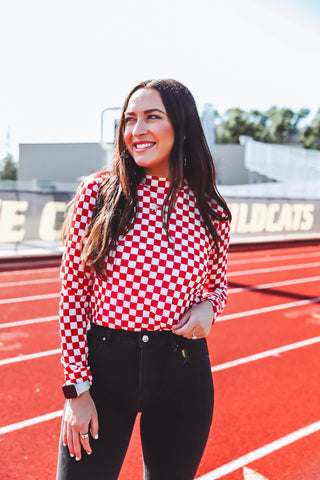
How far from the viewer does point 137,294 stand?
142 centimetres

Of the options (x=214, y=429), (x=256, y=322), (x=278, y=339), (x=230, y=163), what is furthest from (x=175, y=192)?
(x=230, y=163)

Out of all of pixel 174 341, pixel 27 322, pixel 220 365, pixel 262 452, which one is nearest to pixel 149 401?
pixel 174 341

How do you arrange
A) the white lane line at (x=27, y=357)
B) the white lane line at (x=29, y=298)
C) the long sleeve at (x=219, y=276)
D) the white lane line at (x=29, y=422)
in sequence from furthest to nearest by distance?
1. the white lane line at (x=29, y=298)
2. the white lane line at (x=27, y=357)
3. the white lane line at (x=29, y=422)
4. the long sleeve at (x=219, y=276)

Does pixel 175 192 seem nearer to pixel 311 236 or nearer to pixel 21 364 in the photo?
pixel 21 364

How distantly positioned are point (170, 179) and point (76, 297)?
0.52 m

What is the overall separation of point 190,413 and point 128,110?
106cm

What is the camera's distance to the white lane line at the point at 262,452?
9.47ft

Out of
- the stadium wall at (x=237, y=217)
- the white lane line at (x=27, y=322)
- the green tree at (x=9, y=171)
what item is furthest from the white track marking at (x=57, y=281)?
the green tree at (x=9, y=171)

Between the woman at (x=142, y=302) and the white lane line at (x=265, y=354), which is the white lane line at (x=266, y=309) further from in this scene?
the woman at (x=142, y=302)

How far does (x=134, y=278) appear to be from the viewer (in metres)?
1.44

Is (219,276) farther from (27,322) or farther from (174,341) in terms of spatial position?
(27,322)

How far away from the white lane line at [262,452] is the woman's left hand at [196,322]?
1783 millimetres

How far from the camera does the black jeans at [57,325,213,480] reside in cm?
141

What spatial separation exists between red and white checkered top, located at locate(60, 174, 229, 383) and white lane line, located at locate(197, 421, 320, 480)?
6.14 feet
